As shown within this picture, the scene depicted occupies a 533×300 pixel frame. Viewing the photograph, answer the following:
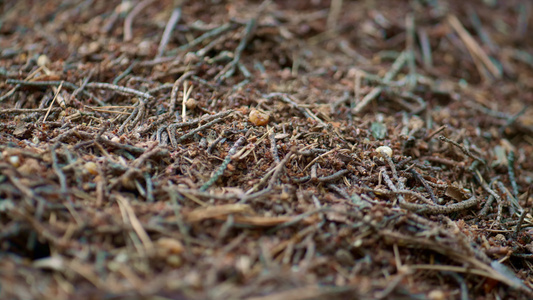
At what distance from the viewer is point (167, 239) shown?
4.42ft

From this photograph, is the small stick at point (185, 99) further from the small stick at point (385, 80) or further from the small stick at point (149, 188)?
the small stick at point (385, 80)

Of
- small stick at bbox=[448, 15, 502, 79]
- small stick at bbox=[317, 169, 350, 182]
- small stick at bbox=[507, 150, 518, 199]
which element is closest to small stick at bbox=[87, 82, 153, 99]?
small stick at bbox=[317, 169, 350, 182]

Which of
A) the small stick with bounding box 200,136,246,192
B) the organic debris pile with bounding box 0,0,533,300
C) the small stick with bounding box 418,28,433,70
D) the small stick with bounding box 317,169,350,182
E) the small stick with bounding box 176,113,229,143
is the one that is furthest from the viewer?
the small stick with bounding box 418,28,433,70

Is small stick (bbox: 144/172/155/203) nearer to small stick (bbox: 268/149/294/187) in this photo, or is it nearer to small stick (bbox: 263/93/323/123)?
small stick (bbox: 268/149/294/187)

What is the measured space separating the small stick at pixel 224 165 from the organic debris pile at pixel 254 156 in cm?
1

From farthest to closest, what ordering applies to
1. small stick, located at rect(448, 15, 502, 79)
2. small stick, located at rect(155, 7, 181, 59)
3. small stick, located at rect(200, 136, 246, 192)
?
1. small stick, located at rect(448, 15, 502, 79)
2. small stick, located at rect(155, 7, 181, 59)
3. small stick, located at rect(200, 136, 246, 192)

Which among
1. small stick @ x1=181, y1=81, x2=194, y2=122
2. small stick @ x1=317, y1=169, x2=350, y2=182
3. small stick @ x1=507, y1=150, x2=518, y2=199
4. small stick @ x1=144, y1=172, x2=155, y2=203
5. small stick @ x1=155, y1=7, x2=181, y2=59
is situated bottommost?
small stick @ x1=507, y1=150, x2=518, y2=199

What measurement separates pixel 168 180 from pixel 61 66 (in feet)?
4.25

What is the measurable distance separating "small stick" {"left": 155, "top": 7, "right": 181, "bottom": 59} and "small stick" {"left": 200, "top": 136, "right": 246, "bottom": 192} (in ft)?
3.39

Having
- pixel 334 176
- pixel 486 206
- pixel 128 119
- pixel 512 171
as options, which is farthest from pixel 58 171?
pixel 512 171

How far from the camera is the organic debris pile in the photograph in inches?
52.8

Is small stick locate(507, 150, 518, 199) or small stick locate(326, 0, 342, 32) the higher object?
small stick locate(326, 0, 342, 32)

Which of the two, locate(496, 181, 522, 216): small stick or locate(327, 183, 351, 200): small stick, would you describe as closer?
locate(327, 183, 351, 200): small stick

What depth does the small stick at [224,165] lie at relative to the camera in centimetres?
167
